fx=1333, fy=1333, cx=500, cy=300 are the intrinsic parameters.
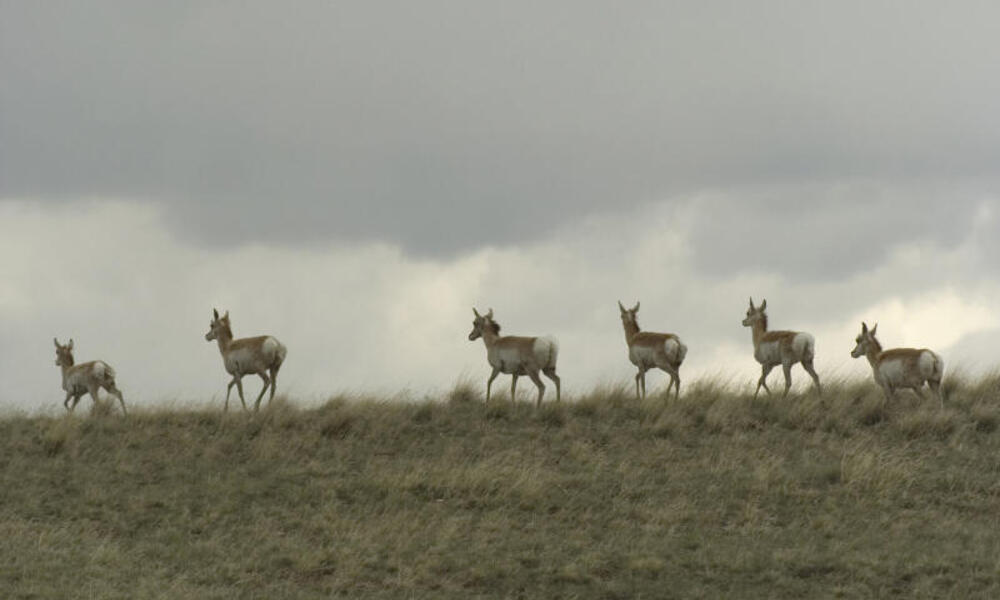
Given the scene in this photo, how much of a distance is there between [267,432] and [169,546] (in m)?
5.83

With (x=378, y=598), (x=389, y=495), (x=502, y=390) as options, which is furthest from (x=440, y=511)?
(x=502, y=390)

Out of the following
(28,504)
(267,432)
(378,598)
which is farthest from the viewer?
(267,432)

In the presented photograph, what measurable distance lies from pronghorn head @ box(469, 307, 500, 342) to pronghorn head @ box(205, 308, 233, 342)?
515 centimetres

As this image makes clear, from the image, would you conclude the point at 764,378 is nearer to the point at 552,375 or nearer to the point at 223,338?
the point at 552,375

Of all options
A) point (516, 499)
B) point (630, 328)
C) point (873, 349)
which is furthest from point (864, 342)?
point (516, 499)

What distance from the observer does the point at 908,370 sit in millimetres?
24938

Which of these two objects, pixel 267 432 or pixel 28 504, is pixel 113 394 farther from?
pixel 28 504

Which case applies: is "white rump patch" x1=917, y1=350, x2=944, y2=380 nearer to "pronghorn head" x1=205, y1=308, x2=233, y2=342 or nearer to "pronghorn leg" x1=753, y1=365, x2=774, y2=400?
"pronghorn leg" x1=753, y1=365, x2=774, y2=400

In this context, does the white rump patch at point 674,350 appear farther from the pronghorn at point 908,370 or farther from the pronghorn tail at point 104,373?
the pronghorn tail at point 104,373

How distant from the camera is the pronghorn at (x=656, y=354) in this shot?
26.5 metres

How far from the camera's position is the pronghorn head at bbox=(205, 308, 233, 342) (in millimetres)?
28203

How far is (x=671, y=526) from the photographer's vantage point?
1869 cm

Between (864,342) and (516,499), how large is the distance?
9.89 metres

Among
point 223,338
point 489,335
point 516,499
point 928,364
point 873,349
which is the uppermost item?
point 223,338
